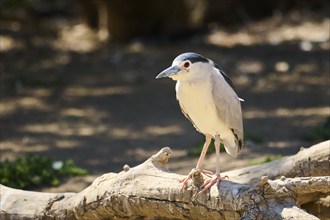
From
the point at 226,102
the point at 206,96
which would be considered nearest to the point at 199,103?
the point at 206,96

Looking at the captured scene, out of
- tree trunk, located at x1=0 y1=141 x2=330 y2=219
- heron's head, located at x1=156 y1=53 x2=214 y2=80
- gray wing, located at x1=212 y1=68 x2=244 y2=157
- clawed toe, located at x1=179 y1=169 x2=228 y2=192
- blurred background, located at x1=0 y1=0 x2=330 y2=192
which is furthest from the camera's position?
blurred background, located at x1=0 y1=0 x2=330 y2=192

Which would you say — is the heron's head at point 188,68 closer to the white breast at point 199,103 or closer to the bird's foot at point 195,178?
the white breast at point 199,103

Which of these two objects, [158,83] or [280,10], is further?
[280,10]

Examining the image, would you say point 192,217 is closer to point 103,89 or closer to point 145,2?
point 103,89

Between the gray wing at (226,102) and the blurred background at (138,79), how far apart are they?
2.30m

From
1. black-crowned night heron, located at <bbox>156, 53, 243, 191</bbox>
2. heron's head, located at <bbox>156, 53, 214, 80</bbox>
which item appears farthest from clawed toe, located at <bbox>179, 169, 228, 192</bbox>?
heron's head, located at <bbox>156, 53, 214, 80</bbox>

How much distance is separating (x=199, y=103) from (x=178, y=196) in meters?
0.62

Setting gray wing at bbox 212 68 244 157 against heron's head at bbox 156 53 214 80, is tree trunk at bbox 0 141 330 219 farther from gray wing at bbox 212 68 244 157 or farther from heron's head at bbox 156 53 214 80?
heron's head at bbox 156 53 214 80

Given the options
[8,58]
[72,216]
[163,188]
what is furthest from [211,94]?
[8,58]

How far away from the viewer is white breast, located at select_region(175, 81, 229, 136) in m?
5.31

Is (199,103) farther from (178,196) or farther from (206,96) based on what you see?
(178,196)

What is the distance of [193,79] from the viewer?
5270mm

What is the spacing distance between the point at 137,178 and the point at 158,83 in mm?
7334

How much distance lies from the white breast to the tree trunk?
0.32 m
